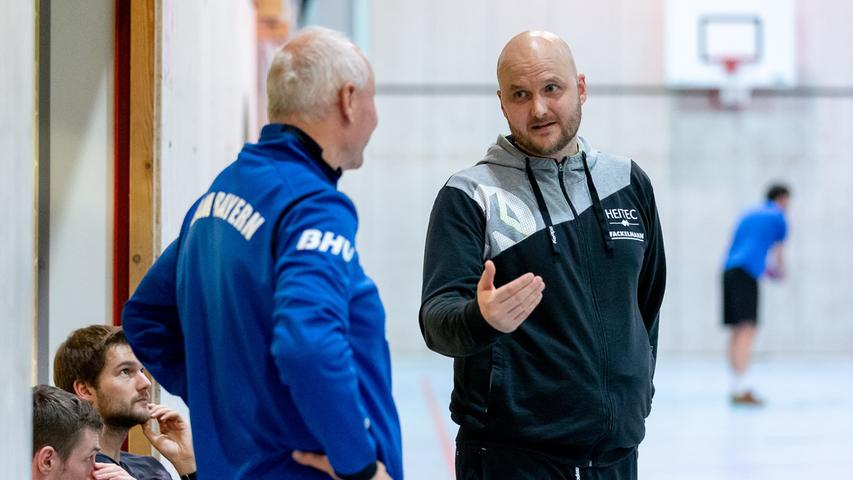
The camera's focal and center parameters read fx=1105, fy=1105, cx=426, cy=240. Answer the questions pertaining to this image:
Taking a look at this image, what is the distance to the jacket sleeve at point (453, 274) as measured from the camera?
2.30 meters

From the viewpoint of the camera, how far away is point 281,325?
1668 mm

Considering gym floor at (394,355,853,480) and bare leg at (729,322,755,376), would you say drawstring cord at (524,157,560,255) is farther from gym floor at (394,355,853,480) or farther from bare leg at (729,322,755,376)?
bare leg at (729,322,755,376)

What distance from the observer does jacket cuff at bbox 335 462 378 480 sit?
174 cm

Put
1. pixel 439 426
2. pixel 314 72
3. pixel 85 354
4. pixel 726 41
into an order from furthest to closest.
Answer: pixel 726 41 → pixel 439 426 → pixel 85 354 → pixel 314 72

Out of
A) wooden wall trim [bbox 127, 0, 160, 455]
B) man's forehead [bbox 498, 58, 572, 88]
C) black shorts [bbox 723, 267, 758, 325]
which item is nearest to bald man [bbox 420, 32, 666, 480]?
man's forehead [bbox 498, 58, 572, 88]

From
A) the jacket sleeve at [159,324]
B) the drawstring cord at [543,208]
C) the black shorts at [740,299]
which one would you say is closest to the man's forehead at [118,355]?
the jacket sleeve at [159,324]

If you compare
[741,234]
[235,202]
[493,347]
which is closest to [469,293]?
[493,347]

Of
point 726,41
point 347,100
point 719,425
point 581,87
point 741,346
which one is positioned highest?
point 726,41

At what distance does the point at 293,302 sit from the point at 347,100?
390 millimetres

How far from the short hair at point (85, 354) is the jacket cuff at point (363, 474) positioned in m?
1.29

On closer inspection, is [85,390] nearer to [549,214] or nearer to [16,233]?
[16,233]

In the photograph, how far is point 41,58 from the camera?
129 inches

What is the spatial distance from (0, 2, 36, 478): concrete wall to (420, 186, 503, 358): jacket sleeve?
0.84m

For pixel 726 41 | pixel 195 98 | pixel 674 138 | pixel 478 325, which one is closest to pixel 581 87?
pixel 478 325
